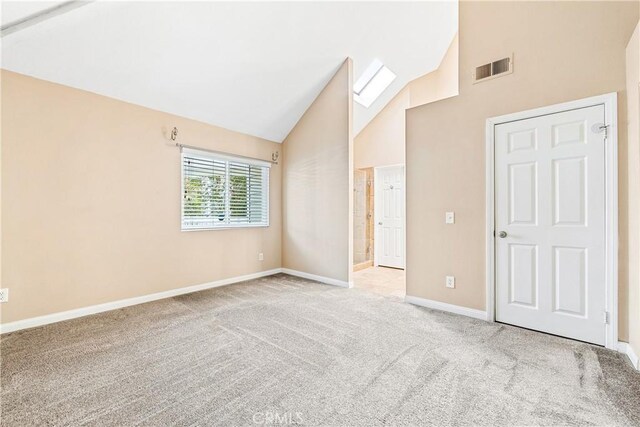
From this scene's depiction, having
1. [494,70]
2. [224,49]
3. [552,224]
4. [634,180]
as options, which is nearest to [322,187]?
[224,49]

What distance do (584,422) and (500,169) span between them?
2.08 metres

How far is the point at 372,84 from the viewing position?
18.3ft

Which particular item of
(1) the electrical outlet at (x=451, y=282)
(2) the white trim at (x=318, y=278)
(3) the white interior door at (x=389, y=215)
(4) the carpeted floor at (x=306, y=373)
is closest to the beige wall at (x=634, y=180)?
(4) the carpeted floor at (x=306, y=373)

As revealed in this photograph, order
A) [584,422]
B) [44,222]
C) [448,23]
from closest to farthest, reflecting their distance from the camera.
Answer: [584,422], [44,222], [448,23]

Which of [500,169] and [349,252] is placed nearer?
[500,169]

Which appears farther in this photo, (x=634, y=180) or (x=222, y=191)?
(x=222, y=191)

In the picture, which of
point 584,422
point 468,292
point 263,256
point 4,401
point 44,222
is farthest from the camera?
point 263,256

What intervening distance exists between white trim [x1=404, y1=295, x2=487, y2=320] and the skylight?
3.78 meters

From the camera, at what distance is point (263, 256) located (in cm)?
486

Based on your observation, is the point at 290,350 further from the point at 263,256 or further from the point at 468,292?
the point at 263,256

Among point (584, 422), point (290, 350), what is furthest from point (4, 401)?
point (584, 422)

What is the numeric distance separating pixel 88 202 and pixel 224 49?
2.28 m

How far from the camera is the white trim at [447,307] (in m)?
2.91

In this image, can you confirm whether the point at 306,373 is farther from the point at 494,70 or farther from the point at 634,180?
the point at 494,70
